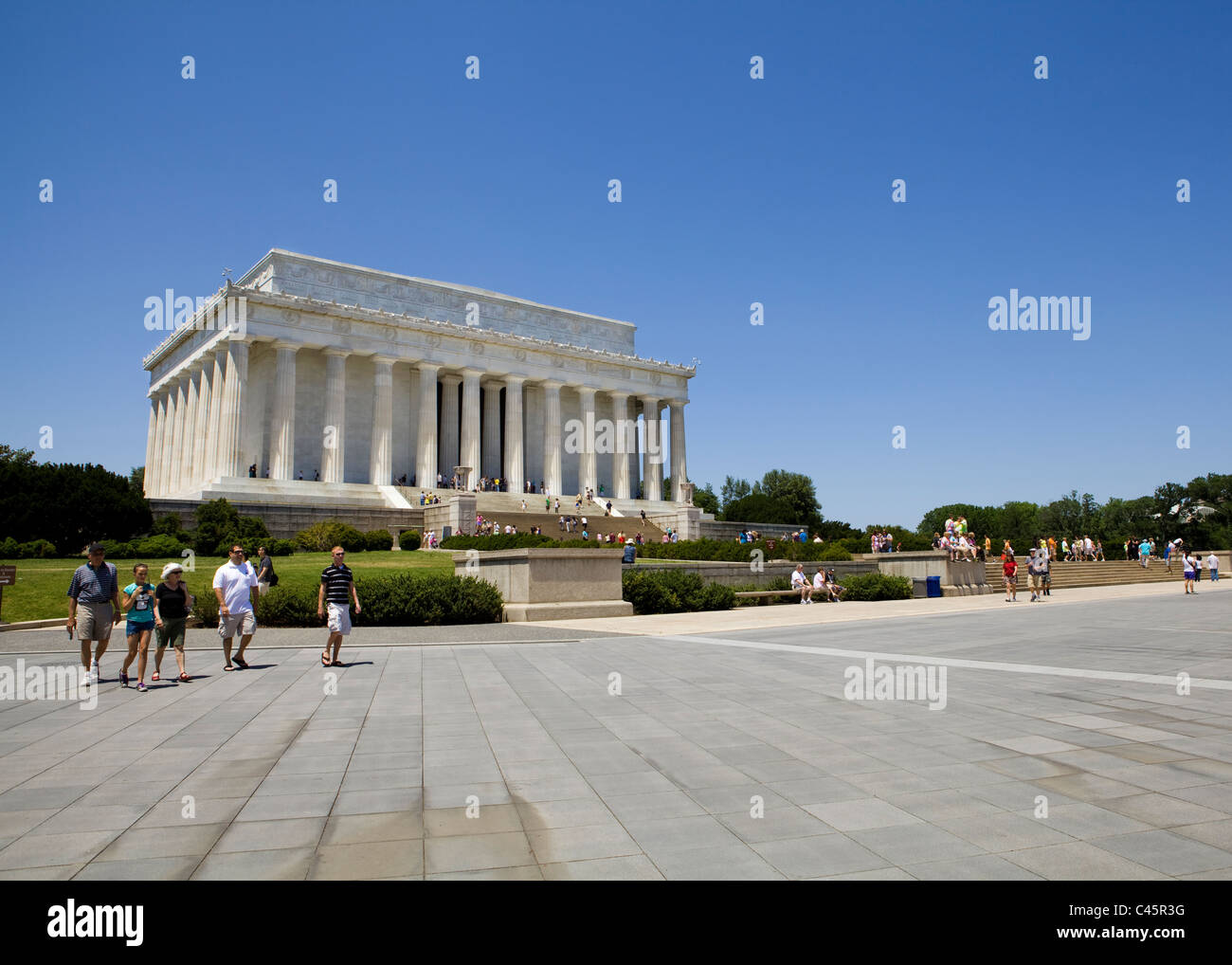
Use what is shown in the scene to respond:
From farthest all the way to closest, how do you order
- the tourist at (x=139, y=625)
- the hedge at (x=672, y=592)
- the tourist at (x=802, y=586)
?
the tourist at (x=802, y=586), the hedge at (x=672, y=592), the tourist at (x=139, y=625)

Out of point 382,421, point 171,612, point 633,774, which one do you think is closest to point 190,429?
point 382,421

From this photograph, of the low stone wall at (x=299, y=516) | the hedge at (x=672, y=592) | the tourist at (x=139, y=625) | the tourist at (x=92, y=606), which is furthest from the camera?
the low stone wall at (x=299, y=516)

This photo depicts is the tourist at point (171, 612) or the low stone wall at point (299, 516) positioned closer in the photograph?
the tourist at point (171, 612)

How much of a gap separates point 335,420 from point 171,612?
46.6 metres

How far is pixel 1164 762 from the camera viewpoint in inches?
242

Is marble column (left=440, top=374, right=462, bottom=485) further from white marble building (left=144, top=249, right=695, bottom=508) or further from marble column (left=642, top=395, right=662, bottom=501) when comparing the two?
marble column (left=642, top=395, right=662, bottom=501)

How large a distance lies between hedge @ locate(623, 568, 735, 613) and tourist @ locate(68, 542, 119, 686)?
47.6 ft

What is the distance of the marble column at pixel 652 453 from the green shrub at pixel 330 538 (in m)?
33.3

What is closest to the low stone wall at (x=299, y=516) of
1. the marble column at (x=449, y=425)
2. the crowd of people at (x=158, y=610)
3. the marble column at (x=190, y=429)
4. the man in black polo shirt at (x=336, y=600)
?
the marble column at (x=449, y=425)

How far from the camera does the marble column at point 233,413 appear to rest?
51812mm

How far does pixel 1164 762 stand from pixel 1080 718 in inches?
64.4

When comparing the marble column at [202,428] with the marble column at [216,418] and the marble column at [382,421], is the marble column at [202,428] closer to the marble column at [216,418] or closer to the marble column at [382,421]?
the marble column at [216,418]

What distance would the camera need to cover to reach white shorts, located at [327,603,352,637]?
1250 cm

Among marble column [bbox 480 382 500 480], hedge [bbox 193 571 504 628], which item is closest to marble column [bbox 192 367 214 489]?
marble column [bbox 480 382 500 480]
